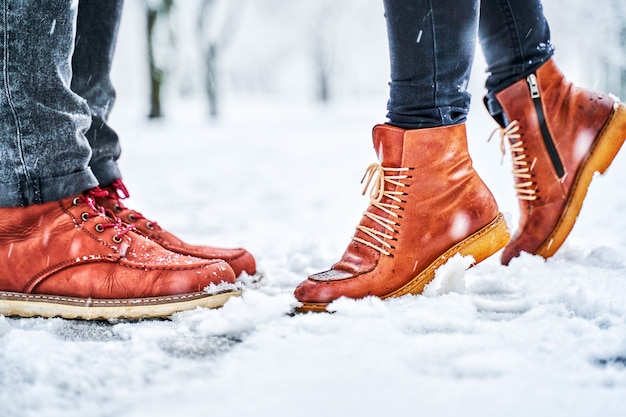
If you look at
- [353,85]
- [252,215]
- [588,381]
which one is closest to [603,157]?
[588,381]

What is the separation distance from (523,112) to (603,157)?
0.78 ft

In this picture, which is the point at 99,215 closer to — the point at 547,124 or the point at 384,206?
the point at 384,206

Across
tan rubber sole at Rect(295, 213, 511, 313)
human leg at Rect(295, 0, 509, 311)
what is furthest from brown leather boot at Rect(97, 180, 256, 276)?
tan rubber sole at Rect(295, 213, 511, 313)

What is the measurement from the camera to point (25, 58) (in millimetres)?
1130

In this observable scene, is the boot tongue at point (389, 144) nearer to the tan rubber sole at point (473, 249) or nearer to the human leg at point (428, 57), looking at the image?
the human leg at point (428, 57)

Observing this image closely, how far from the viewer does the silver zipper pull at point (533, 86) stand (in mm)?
1404

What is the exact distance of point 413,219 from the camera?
3.84 feet

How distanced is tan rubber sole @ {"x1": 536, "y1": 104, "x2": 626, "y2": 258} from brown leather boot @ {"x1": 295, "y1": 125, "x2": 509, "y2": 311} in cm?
32

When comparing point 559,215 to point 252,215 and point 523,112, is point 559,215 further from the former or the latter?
point 252,215

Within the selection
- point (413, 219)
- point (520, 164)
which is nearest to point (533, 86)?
point (520, 164)

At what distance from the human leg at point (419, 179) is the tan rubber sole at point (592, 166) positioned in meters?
0.31

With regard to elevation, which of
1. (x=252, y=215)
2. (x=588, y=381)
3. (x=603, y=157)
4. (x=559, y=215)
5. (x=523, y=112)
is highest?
(x=523, y=112)

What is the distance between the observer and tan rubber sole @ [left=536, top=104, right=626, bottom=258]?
1.39 meters

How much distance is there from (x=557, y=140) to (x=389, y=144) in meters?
0.53
